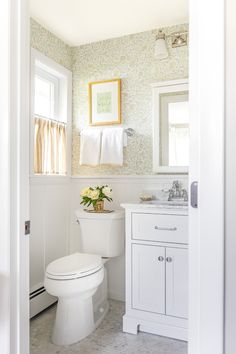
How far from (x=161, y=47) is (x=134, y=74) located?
0.33 m

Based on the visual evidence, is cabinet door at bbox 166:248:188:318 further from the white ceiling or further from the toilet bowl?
the white ceiling

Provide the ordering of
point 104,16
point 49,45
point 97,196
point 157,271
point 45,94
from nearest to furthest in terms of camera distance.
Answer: point 157,271, point 104,16, point 97,196, point 49,45, point 45,94

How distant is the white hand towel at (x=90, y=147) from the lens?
2668 mm

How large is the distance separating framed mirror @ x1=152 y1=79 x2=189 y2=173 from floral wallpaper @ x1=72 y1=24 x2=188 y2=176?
0.07 meters

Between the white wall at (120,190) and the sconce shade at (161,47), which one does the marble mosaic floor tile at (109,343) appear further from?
the sconce shade at (161,47)

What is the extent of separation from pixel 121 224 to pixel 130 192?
329mm

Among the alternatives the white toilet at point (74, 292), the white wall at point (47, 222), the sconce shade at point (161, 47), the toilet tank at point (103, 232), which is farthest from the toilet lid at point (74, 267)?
the sconce shade at point (161, 47)

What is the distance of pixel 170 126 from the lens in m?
2.48

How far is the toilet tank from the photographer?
2.37m

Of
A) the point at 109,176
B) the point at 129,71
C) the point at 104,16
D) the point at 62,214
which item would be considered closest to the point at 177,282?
the point at 109,176

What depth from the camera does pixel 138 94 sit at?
8.50 feet

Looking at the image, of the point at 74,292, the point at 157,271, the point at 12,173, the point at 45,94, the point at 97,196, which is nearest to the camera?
the point at 12,173

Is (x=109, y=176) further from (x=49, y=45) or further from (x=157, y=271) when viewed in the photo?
(x=49, y=45)

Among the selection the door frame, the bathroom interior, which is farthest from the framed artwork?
the door frame
